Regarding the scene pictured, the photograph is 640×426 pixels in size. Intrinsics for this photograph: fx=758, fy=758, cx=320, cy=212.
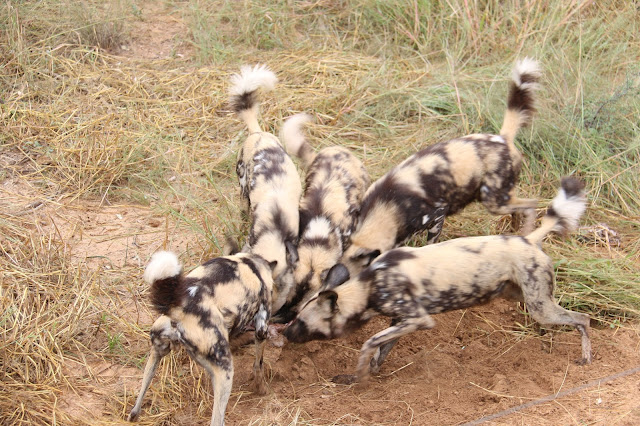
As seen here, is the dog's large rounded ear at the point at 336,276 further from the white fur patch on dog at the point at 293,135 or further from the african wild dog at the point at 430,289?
the white fur patch on dog at the point at 293,135

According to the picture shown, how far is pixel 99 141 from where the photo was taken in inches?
198

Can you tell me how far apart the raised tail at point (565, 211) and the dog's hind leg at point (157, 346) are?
1764 mm

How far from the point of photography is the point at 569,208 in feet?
12.1

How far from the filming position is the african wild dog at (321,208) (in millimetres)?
3855

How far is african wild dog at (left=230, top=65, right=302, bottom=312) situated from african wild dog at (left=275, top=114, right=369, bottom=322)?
62mm

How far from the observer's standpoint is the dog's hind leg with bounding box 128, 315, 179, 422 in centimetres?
310

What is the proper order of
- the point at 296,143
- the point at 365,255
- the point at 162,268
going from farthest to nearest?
the point at 296,143 → the point at 365,255 → the point at 162,268

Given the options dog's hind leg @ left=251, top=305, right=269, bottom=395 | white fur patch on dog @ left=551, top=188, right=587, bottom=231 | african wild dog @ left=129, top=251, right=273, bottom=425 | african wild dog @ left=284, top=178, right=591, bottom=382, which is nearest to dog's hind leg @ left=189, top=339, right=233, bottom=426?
african wild dog @ left=129, top=251, right=273, bottom=425

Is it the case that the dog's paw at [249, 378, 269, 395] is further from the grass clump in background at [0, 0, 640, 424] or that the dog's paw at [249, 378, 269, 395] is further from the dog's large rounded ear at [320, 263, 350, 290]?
the dog's large rounded ear at [320, 263, 350, 290]

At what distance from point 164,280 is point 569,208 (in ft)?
6.52

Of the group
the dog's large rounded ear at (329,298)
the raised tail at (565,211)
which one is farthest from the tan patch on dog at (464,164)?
the dog's large rounded ear at (329,298)

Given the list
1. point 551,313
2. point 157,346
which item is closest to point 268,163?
point 157,346

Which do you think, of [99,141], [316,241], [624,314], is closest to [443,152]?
[316,241]

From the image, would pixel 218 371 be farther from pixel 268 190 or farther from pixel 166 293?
pixel 268 190
